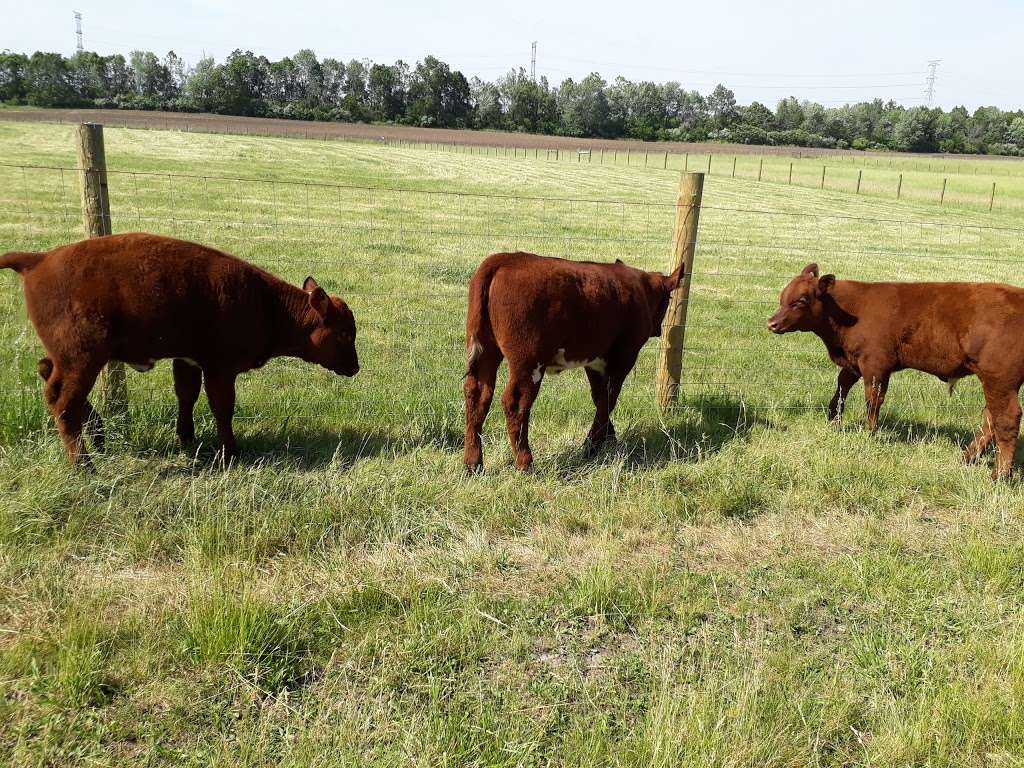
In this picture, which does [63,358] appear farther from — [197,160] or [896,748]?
[197,160]

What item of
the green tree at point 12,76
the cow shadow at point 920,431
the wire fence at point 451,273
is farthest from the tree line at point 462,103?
the cow shadow at point 920,431

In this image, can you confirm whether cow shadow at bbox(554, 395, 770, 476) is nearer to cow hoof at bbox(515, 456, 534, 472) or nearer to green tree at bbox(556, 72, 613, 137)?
cow hoof at bbox(515, 456, 534, 472)

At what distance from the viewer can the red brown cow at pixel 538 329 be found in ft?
18.1

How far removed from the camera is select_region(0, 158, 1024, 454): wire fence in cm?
699

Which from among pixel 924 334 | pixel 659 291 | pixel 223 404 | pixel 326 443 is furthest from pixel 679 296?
pixel 223 404

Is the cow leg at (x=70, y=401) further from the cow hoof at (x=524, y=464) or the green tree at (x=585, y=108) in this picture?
the green tree at (x=585, y=108)

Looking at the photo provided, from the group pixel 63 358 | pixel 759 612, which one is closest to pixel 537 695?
pixel 759 612

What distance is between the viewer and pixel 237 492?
4820 millimetres

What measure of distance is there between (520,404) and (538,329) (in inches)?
22.0

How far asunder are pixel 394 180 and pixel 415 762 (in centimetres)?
3069

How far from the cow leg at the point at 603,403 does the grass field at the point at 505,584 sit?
15 cm

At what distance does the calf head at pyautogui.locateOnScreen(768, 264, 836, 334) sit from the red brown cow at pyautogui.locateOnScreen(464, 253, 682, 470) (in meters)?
1.68

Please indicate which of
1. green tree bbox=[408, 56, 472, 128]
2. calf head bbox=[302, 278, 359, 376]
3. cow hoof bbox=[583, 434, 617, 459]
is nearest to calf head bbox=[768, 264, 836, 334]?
cow hoof bbox=[583, 434, 617, 459]

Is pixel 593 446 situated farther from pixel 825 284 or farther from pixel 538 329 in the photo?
pixel 825 284
